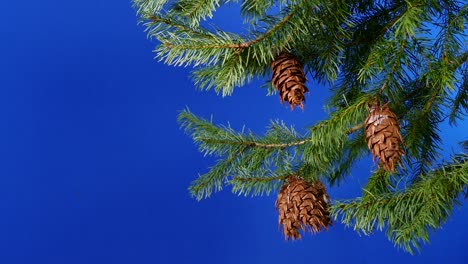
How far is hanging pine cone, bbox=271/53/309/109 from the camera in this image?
676 millimetres

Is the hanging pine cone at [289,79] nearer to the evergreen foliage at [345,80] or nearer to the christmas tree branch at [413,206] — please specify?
the evergreen foliage at [345,80]

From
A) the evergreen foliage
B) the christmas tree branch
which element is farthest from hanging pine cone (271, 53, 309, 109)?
the christmas tree branch

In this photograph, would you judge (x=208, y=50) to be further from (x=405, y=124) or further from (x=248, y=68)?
(x=405, y=124)

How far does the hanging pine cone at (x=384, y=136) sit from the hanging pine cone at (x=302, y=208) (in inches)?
4.3

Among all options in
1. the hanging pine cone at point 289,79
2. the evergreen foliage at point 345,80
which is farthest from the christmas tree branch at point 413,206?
the hanging pine cone at point 289,79

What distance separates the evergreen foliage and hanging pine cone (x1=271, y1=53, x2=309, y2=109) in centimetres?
1

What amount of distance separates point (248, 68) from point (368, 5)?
0.18 meters

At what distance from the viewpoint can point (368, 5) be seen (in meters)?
0.79

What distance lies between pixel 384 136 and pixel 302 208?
13 cm

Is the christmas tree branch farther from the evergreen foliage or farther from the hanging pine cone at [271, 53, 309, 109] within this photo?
the hanging pine cone at [271, 53, 309, 109]

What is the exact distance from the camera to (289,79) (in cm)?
68

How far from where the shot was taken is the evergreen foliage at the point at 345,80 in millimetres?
637

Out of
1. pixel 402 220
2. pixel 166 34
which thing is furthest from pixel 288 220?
pixel 166 34

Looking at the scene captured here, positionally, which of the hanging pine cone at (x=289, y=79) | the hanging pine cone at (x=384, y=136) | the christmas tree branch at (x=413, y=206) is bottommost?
the christmas tree branch at (x=413, y=206)
